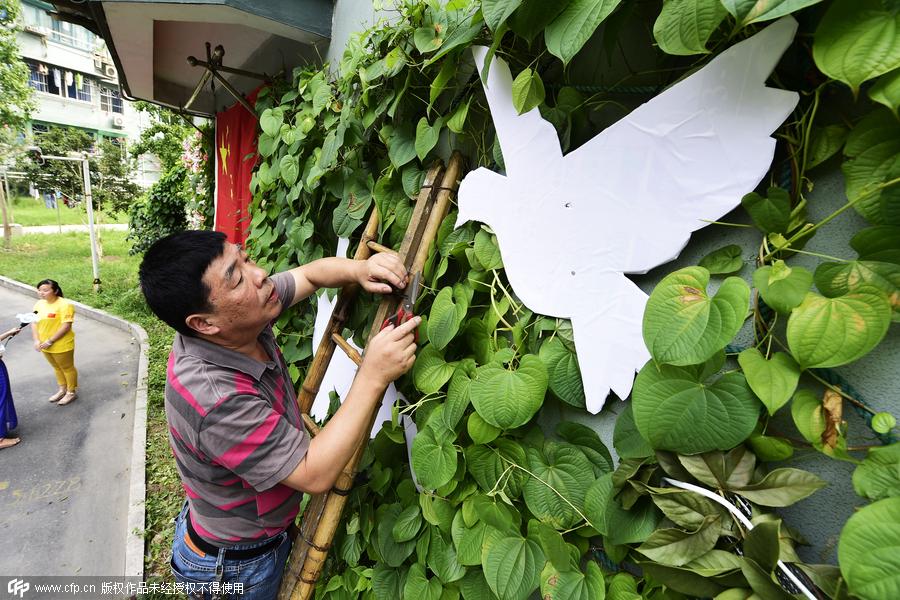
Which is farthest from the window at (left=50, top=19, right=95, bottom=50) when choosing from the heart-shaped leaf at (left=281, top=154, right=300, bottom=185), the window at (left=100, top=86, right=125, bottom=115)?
the heart-shaped leaf at (left=281, top=154, right=300, bottom=185)

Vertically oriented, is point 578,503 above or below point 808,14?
below

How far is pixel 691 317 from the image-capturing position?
0.59 meters

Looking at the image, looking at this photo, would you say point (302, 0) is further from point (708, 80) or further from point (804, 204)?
point (804, 204)

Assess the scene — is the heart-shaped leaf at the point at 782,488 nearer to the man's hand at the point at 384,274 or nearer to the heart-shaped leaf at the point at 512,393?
the heart-shaped leaf at the point at 512,393

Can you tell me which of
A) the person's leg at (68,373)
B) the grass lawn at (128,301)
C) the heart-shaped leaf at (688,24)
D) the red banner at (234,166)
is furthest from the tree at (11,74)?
the heart-shaped leaf at (688,24)

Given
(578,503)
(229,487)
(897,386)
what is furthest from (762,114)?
(229,487)

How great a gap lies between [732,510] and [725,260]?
1.13ft

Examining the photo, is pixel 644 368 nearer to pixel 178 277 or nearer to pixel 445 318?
pixel 445 318

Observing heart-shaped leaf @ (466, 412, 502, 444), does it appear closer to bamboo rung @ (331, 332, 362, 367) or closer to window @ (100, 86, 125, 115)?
bamboo rung @ (331, 332, 362, 367)

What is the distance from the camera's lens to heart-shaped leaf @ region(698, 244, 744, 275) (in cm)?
66

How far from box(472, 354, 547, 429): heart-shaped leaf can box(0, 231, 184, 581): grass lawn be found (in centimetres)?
232

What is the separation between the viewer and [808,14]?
1.85 ft

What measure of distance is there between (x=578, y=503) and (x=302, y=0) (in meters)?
2.31

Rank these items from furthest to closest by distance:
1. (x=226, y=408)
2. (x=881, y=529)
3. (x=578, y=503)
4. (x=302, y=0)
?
(x=302, y=0) → (x=226, y=408) → (x=578, y=503) → (x=881, y=529)
